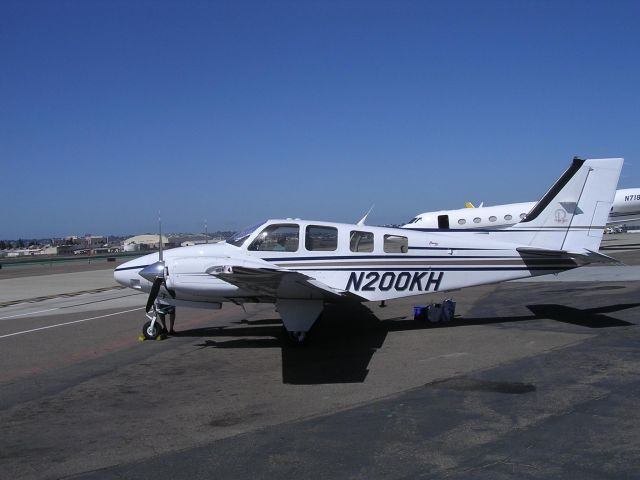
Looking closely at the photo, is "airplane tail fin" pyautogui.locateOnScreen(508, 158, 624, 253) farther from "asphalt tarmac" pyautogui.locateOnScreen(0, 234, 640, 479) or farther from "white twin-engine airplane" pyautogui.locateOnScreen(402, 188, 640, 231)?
"white twin-engine airplane" pyautogui.locateOnScreen(402, 188, 640, 231)

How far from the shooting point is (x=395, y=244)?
1124 cm

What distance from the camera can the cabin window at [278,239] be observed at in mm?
10969

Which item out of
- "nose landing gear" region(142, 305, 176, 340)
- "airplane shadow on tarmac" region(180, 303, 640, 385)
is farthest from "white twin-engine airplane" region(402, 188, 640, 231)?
"nose landing gear" region(142, 305, 176, 340)

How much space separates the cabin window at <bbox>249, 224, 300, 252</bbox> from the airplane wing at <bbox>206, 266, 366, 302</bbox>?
3.76 feet

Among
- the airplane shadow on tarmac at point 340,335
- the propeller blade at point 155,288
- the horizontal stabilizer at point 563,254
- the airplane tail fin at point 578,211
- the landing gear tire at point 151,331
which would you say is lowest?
the airplane shadow on tarmac at point 340,335

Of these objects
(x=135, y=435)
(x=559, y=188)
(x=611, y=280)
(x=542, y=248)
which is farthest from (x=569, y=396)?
(x=611, y=280)

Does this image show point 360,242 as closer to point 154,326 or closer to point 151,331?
point 154,326

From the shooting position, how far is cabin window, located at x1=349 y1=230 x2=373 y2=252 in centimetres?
1112

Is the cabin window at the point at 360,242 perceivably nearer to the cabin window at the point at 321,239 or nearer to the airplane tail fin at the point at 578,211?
the cabin window at the point at 321,239

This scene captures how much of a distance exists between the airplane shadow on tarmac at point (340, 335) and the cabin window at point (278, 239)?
1.81m

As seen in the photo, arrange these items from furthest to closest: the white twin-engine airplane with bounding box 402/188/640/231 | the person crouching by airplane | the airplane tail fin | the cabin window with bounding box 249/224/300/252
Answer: the white twin-engine airplane with bounding box 402/188/640/231 → the airplane tail fin → the person crouching by airplane → the cabin window with bounding box 249/224/300/252

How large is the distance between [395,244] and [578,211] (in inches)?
158

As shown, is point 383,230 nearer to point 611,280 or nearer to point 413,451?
point 413,451

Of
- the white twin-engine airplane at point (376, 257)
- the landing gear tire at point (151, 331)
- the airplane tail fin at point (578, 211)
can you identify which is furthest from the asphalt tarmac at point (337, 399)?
the airplane tail fin at point (578, 211)
